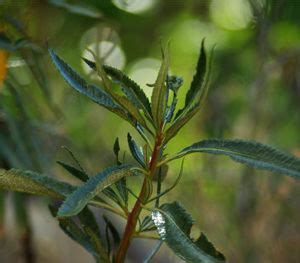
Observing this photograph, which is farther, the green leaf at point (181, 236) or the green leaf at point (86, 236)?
the green leaf at point (86, 236)

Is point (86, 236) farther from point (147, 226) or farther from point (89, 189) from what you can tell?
point (89, 189)

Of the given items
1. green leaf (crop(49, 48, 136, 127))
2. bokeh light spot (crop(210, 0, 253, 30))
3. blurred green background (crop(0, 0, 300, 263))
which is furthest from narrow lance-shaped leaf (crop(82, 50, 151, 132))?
bokeh light spot (crop(210, 0, 253, 30))

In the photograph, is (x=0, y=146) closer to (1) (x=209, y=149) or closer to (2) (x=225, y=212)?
(1) (x=209, y=149)

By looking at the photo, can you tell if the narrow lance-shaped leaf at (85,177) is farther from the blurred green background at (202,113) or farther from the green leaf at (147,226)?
the blurred green background at (202,113)

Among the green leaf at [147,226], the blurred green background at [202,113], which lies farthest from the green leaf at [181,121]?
the blurred green background at [202,113]

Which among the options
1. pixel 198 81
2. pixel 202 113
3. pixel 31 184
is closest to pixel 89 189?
pixel 31 184

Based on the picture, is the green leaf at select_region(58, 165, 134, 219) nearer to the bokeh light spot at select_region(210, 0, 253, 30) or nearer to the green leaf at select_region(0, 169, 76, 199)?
the green leaf at select_region(0, 169, 76, 199)

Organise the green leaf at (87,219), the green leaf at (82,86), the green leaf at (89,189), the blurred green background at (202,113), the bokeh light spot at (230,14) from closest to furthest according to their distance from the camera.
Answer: the green leaf at (89,189) → the green leaf at (82,86) → the green leaf at (87,219) → the blurred green background at (202,113) → the bokeh light spot at (230,14)
